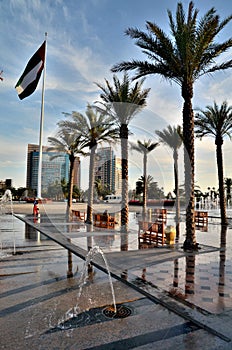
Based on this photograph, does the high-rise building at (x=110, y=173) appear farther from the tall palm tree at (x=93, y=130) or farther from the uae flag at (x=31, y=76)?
the uae flag at (x=31, y=76)

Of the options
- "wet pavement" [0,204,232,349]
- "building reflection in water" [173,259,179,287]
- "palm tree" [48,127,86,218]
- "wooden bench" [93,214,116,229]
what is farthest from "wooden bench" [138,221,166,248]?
"palm tree" [48,127,86,218]

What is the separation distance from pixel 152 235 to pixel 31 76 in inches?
508

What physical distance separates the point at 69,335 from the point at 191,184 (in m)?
7.29

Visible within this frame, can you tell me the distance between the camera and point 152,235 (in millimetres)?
10539

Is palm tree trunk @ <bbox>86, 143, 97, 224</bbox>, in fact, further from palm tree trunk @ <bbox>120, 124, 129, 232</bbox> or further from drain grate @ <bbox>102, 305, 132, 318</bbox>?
drain grate @ <bbox>102, 305, 132, 318</bbox>

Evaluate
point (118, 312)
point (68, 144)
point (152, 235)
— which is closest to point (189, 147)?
point (152, 235)

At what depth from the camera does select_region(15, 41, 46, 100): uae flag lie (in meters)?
16.8

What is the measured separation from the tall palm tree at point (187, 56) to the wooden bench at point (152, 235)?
95cm


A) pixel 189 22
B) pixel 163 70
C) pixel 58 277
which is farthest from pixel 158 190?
pixel 189 22

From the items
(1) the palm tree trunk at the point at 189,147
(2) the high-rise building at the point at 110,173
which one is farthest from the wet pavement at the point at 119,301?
(2) the high-rise building at the point at 110,173

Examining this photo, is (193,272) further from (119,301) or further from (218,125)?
(218,125)

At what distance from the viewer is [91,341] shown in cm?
332

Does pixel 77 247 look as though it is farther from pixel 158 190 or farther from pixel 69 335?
pixel 69 335

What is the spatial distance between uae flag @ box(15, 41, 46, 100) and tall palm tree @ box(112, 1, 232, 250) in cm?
851
